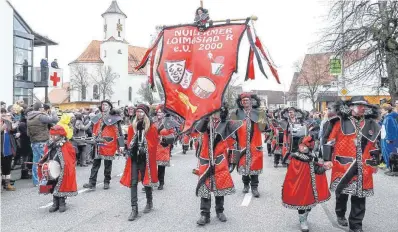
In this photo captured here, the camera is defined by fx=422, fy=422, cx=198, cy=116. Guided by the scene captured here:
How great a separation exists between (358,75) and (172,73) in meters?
18.3

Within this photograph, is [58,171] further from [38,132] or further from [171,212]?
[38,132]

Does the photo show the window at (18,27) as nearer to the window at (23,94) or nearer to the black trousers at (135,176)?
the window at (23,94)

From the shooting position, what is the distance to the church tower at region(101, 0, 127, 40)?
74500 mm

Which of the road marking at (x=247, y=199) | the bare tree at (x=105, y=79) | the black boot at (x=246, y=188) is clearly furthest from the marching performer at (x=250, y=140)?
the bare tree at (x=105, y=79)

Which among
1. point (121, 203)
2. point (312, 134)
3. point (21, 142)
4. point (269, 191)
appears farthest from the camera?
point (21, 142)

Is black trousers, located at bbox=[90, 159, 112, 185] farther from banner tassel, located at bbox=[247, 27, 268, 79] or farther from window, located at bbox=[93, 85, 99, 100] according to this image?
window, located at bbox=[93, 85, 99, 100]

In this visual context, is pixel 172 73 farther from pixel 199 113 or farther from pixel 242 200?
pixel 242 200

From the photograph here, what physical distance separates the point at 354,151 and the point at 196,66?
2.52 meters

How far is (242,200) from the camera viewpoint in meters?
8.08

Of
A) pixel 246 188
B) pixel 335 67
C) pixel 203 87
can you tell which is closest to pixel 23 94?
pixel 335 67

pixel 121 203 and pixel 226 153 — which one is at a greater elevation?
pixel 226 153

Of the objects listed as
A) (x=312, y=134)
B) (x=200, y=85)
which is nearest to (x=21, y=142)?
(x=200, y=85)

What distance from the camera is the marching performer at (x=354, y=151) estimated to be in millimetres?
5762

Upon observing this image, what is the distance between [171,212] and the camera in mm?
7188
